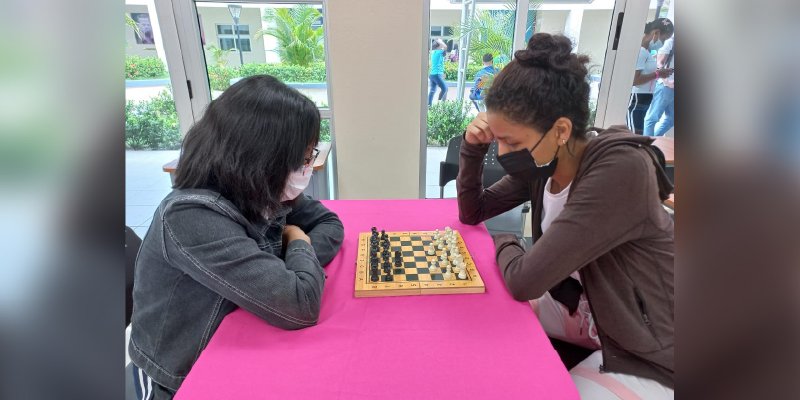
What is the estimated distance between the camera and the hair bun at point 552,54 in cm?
110

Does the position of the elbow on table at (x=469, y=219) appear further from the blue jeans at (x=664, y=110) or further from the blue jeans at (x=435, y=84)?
the blue jeans at (x=435, y=84)

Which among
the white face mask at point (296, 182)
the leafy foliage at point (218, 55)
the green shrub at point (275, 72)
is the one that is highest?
the leafy foliage at point (218, 55)

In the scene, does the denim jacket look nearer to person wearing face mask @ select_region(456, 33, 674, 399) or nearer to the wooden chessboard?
the wooden chessboard

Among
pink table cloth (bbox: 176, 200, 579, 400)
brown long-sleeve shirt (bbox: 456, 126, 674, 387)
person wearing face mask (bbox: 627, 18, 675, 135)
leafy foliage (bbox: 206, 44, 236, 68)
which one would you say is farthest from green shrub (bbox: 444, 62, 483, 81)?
pink table cloth (bbox: 176, 200, 579, 400)

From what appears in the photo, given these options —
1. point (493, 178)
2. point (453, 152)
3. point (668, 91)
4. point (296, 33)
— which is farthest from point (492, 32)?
point (668, 91)

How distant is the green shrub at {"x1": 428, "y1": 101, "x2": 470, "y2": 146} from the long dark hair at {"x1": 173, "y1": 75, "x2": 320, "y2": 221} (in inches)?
77.6

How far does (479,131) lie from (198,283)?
999 mm

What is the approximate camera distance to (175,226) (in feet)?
2.96

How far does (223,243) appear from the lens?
909 mm

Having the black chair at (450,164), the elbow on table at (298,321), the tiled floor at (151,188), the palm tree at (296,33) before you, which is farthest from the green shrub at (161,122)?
the elbow on table at (298,321)

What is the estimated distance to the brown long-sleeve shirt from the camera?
97cm

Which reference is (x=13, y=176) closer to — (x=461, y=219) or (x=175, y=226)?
(x=175, y=226)

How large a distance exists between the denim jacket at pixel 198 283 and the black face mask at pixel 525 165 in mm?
655

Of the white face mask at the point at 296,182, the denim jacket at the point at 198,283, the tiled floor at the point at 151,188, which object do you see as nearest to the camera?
the denim jacket at the point at 198,283
